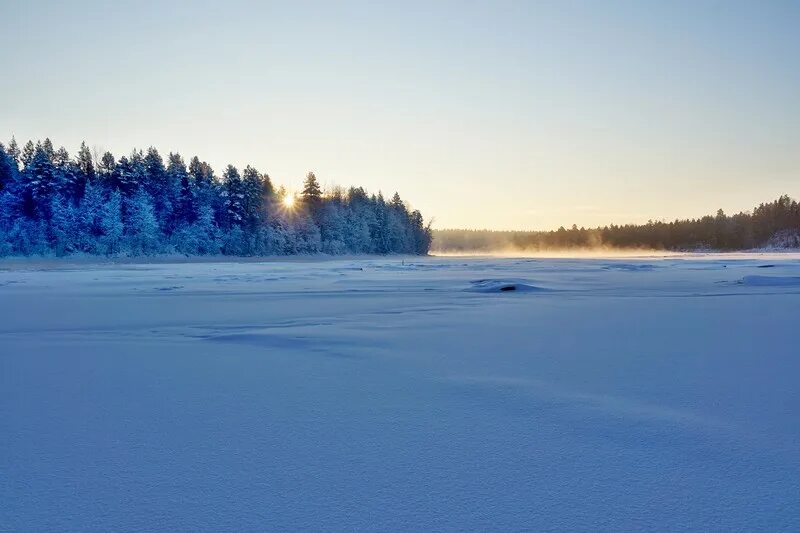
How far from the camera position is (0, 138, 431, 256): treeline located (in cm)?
4869

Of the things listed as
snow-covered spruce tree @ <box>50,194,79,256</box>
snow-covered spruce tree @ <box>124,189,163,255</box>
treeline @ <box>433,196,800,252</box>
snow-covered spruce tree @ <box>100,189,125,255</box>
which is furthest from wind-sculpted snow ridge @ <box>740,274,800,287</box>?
treeline @ <box>433,196,800,252</box>

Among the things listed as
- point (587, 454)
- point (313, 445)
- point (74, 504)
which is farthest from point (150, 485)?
point (587, 454)

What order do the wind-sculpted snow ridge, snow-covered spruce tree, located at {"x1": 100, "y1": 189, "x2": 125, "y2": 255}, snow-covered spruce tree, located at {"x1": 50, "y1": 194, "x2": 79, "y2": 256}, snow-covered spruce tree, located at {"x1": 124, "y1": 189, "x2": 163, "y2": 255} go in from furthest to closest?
snow-covered spruce tree, located at {"x1": 124, "y1": 189, "x2": 163, "y2": 255}, snow-covered spruce tree, located at {"x1": 100, "y1": 189, "x2": 125, "y2": 255}, snow-covered spruce tree, located at {"x1": 50, "y1": 194, "x2": 79, "y2": 256}, the wind-sculpted snow ridge

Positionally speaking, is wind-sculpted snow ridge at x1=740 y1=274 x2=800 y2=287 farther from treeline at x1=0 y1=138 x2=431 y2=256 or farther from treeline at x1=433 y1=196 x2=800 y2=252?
treeline at x1=433 y1=196 x2=800 y2=252

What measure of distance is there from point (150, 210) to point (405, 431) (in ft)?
193

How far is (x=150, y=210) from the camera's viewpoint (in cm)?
5325

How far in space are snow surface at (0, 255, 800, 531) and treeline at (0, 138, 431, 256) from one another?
52917 millimetres

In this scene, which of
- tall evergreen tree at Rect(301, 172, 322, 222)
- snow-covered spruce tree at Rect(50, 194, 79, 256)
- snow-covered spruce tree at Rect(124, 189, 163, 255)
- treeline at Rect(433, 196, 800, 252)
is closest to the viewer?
snow-covered spruce tree at Rect(50, 194, 79, 256)

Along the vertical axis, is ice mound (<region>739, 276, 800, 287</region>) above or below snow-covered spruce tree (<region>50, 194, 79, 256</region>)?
below

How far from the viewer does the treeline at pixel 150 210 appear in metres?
48.7

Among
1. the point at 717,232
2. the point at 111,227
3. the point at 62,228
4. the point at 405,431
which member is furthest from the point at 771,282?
the point at 717,232

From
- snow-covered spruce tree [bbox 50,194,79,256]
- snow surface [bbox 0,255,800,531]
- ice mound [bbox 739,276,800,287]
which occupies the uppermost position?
snow-covered spruce tree [bbox 50,194,79,256]

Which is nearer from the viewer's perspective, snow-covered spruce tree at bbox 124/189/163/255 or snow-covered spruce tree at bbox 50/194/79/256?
snow-covered spruce tree at bbox 50/194/79/256

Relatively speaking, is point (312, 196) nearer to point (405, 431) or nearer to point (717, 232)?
point (405, 431)
